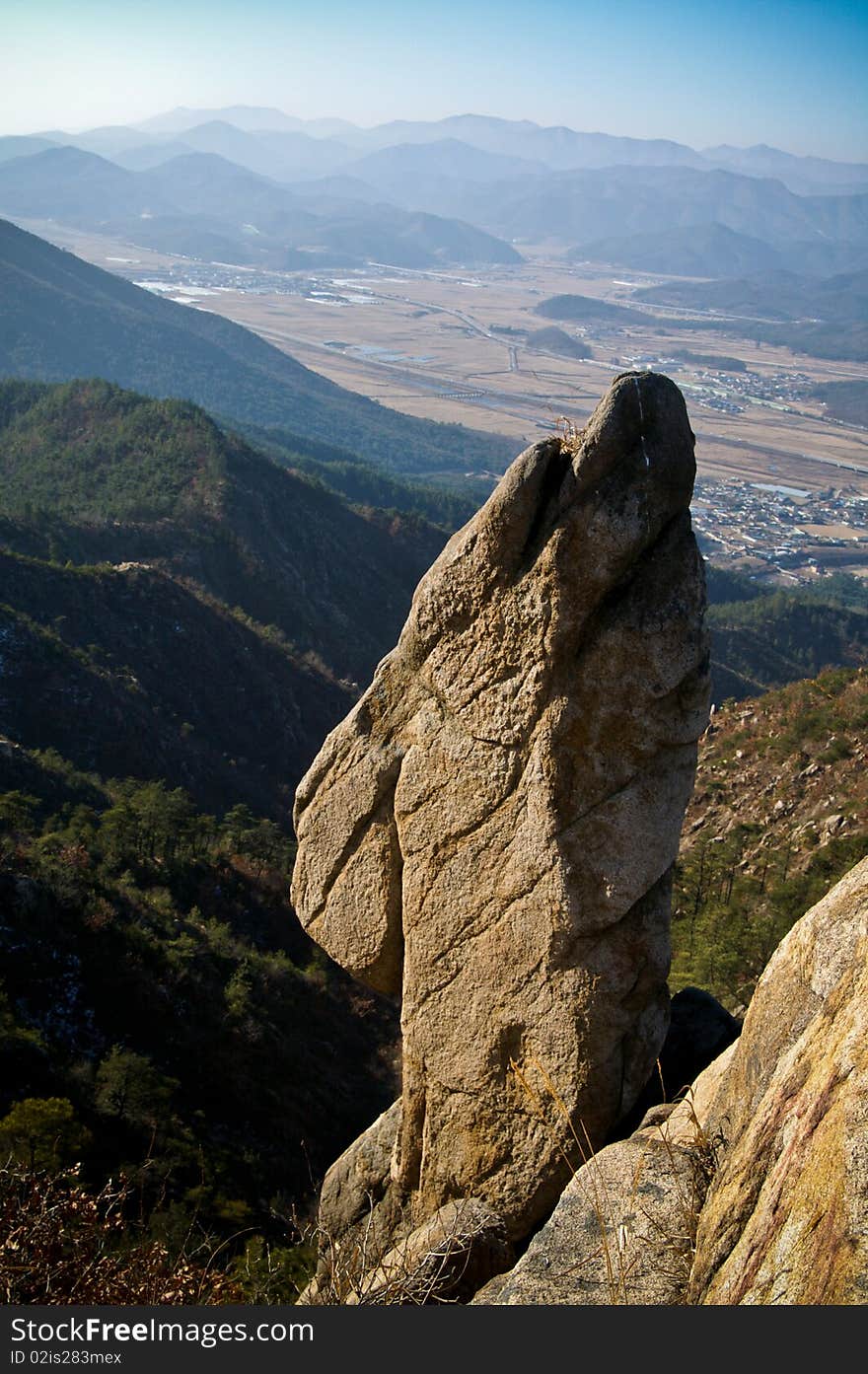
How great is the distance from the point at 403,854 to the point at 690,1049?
11.2ft

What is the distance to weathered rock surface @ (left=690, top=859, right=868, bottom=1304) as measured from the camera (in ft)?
16.8

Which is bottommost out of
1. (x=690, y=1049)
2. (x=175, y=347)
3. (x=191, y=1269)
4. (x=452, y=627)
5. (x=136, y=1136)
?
(x=136, y=1136)

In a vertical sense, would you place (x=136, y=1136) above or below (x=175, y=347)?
below

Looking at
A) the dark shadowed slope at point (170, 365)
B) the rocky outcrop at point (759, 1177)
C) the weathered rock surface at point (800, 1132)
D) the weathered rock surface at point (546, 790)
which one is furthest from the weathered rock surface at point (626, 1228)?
the dark shadowed slope at point (170, 365)

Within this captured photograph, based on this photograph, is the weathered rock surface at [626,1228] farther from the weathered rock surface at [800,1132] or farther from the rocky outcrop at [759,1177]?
the weathered rock surface at [800,1132]

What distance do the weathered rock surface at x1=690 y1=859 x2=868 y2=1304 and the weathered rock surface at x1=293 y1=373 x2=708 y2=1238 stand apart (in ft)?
4.93

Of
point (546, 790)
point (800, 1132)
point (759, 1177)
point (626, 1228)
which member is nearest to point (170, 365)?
point (546, 790)

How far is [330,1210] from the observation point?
11.5 metres

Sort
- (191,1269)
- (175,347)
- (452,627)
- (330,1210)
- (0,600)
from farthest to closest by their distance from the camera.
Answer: (175,347) < (0,600) < (330,1210) < (452,627) < (191,1269)

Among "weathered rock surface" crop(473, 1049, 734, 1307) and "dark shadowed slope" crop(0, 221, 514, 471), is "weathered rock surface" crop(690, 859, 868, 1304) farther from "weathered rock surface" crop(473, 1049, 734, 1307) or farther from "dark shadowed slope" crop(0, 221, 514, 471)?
"dark shadowed slope" crop(0, 221, 514, 471)

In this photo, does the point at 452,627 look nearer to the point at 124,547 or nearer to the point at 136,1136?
the point at 136,1136

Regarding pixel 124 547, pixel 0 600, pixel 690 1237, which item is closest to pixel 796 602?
pixel 124 547

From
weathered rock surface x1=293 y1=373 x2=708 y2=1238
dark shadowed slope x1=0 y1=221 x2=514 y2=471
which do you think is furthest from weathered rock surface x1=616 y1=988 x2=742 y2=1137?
dark shadowed slope x1=0 y1=221 x2=514 y2=471

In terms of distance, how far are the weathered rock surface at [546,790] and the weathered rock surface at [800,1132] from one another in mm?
1503
